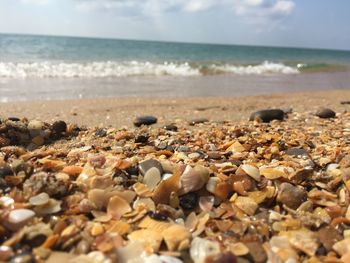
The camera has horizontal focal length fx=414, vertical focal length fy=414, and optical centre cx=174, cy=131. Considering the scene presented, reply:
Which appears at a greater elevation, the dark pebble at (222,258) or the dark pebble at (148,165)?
the dark pebble at (148,165)

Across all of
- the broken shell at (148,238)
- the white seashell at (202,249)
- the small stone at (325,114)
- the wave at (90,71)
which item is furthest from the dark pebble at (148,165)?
the wave at (90,71)

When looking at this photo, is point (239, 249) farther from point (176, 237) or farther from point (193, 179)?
point (193, 179)

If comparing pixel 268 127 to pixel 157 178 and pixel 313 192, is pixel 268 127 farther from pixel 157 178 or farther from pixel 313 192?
pixel 157 178

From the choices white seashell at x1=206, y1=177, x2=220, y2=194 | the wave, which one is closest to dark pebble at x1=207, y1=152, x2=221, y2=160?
white seashell at x1=206, y1=177, x2=220, y2=194

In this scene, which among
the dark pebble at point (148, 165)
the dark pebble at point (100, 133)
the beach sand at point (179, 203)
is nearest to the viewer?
the beach sand at point (179, 203)

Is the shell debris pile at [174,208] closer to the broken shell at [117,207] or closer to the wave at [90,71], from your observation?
the broken shell at [117,207]

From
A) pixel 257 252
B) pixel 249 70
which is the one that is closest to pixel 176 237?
pixel 257 252

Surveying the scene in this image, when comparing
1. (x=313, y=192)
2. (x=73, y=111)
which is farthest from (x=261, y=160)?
(x=73, y=111)
